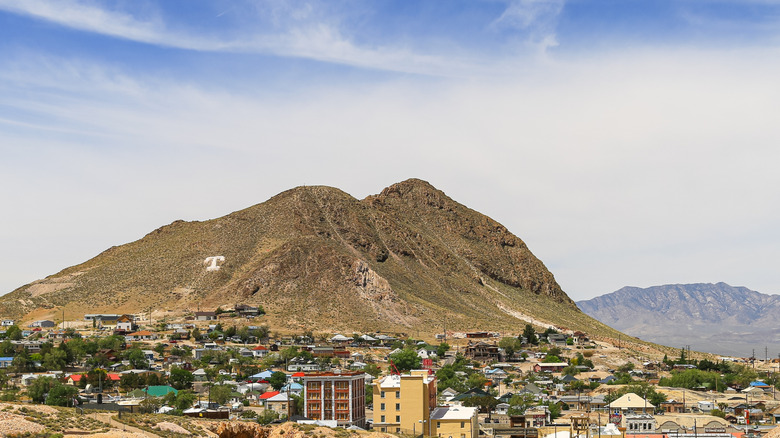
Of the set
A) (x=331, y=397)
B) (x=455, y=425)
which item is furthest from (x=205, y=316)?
(x=455, y=425)

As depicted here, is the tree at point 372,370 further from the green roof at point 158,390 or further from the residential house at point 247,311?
the residential house at point 247,311

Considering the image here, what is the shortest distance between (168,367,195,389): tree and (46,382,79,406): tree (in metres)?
16.0

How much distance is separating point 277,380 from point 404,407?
1435 inches

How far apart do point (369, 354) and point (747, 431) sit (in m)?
64.4

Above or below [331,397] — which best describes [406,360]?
above

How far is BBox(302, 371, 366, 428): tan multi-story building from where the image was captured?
249ft

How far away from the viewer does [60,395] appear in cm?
7900

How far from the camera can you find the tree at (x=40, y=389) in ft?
271

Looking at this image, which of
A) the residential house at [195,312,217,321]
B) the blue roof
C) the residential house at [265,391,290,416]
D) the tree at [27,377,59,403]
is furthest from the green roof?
the residential house at [195,312,217,321]

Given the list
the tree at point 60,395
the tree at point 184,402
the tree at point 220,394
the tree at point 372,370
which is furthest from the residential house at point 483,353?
the tree at point 60,395

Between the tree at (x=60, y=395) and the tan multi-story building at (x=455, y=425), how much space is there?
27979mm

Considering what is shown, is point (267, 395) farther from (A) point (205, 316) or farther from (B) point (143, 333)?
(A) point (205, 316)

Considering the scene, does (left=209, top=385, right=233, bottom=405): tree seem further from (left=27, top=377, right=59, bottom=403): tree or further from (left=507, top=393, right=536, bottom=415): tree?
(left=507, top=393, right=536, bottom=415): tree

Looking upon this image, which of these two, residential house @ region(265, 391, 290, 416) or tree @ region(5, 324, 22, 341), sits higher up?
tree @ region(5, 324, 22, 341)
